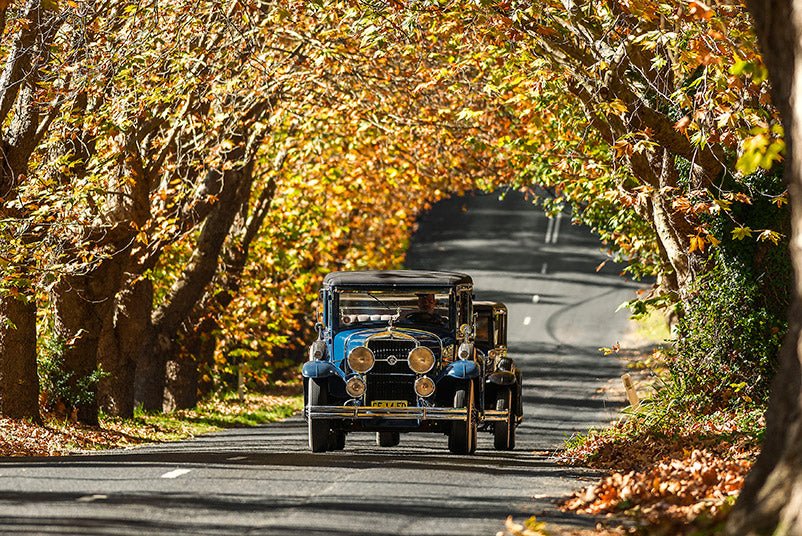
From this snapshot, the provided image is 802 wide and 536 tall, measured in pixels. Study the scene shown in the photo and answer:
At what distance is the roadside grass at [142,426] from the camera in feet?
62.6

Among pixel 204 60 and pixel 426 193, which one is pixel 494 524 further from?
pixel 426 193

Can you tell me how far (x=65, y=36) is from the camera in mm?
18953

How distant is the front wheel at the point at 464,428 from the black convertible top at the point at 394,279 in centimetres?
155

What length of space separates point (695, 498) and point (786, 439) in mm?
3238

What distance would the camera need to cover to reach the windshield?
17891 millimetres

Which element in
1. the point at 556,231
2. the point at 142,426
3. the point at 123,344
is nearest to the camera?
the point at 142,426

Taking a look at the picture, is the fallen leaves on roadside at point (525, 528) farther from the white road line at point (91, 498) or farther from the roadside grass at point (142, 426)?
the roadside grass at point (142, 426)

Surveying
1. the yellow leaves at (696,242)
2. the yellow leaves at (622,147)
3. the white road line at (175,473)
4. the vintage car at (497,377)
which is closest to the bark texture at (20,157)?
the white road line at (175,473)

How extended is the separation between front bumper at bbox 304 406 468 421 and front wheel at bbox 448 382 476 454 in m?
0.09

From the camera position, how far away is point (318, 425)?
57.4 ft

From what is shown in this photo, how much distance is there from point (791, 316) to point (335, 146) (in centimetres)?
2120

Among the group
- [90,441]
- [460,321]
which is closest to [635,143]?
[460,321]

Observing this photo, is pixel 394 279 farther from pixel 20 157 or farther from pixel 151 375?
pixel 151 375

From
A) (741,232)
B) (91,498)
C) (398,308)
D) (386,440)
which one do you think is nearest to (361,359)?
(398,308)
